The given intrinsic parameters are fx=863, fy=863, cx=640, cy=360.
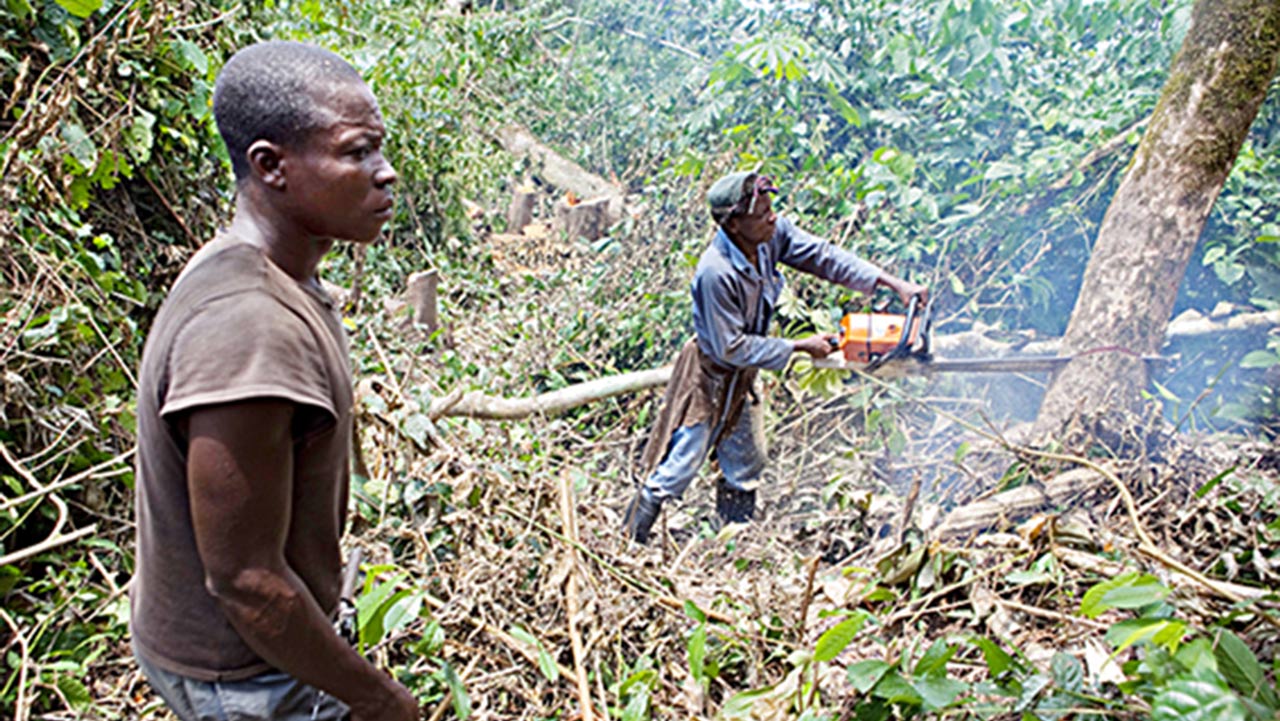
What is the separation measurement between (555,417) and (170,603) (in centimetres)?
364

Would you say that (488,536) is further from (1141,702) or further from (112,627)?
(1141,702)

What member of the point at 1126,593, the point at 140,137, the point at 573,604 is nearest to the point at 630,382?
the point at 573,604

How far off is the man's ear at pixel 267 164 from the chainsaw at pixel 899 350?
9.70 feet

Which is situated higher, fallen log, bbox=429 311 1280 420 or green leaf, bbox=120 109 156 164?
green leaf, bbox=120 109 156 164

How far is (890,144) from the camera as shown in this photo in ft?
19.4

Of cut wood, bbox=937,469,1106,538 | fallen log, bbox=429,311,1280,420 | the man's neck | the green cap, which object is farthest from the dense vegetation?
the green cap

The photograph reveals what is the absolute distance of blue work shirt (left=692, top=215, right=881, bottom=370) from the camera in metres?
3.77

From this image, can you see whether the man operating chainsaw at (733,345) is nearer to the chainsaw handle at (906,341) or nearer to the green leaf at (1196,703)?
the chainsaw handle at (906,341)

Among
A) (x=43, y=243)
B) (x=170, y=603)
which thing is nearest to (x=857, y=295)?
(x=43, y=243)

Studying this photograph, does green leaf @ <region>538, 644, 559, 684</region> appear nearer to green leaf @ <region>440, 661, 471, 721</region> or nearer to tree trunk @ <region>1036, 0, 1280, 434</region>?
green leaf @ <region>440, 661, 471, 721</region>

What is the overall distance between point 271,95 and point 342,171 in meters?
0.14

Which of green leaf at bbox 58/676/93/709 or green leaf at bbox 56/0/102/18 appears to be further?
green leaf at bbox 58/676/93/709

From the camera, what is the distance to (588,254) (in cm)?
758

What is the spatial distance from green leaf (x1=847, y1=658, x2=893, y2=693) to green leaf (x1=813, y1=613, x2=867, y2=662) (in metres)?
0.05
